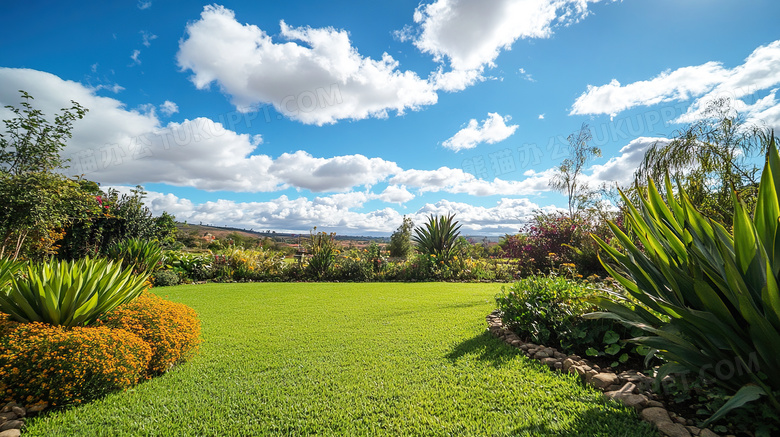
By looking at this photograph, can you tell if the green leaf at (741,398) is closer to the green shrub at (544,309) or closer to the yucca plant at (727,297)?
the yucca plant at (727,297)

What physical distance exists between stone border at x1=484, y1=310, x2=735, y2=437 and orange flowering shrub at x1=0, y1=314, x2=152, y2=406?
3748 mm

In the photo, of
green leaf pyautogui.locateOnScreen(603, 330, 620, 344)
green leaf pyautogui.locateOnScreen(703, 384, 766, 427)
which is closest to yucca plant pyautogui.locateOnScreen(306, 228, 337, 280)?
green leaf pyautogui.locateOnScreen(603, 330, 620, 344)

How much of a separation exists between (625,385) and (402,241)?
1631cm

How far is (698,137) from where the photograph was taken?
699cm

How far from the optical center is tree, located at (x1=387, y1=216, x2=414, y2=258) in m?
18.6

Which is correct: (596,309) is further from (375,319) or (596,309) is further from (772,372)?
(375,319)

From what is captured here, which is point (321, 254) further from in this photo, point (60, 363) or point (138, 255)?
point (60, 363)

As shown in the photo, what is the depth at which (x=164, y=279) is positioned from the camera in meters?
9.34

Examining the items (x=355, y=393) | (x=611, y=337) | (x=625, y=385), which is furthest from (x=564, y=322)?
(x=355, y=393)

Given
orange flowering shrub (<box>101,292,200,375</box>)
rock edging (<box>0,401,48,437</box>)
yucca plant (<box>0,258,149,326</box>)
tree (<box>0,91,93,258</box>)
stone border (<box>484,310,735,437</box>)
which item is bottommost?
rock edging (<box>0,401,48,437</box>)

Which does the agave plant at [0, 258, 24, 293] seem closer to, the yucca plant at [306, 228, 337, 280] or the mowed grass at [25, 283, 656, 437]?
the mowed grass at [25, 283, 656, 437]

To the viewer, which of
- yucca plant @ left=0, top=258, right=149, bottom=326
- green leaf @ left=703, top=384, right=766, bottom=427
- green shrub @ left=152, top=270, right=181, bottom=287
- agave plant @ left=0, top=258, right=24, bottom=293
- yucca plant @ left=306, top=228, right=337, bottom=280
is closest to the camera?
green leaf @ left=703, top=384, right=766, bottom=427

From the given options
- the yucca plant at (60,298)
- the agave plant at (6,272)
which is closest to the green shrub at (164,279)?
the agave plant at (6,272)

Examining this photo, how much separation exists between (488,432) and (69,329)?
3.68m
